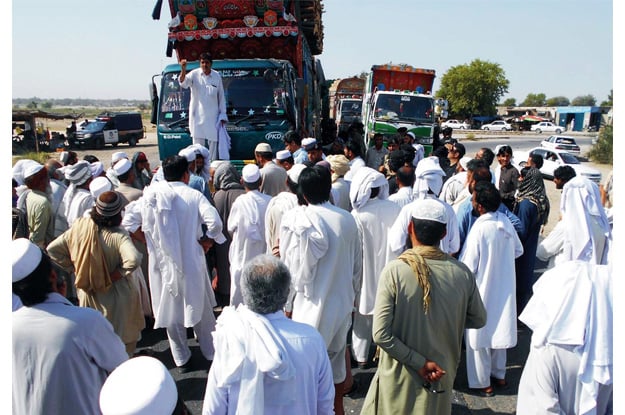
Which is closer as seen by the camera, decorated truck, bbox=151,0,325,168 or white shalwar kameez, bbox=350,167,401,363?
white shalwar kameez, bbox=350,167,401,363

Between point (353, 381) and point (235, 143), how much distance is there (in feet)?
16.4

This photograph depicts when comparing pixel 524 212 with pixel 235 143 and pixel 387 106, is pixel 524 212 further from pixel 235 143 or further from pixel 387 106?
pixel 387 106

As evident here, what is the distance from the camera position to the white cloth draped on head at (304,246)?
3.19 meters

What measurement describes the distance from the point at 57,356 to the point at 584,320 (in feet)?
8.04

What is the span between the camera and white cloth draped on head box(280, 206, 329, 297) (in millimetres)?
3191

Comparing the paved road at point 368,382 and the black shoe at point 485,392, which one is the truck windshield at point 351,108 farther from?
the black shoe at point 485,392

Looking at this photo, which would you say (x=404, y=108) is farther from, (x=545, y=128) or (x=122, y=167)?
(x=545, y=128)

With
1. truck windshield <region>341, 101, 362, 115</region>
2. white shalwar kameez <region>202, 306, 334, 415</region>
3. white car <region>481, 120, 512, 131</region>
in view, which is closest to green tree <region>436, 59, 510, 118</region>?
white car <region>481, 120, 512, 131</region>

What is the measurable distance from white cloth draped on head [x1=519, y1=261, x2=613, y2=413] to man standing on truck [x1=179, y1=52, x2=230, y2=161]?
592cm

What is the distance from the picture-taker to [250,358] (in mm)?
1892

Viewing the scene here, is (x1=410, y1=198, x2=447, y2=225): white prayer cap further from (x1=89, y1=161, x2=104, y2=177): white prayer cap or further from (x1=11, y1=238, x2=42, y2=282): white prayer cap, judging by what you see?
(x1=89, y1=161, x2=104, y2=177): white prayer cap

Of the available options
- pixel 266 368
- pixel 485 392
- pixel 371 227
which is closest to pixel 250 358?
pixel 266 368

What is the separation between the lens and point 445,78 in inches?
2418

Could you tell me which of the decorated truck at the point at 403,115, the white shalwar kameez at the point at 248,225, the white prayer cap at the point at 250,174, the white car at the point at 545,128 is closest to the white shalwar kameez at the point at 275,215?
the white shalwar kameez at the point at 248,225
